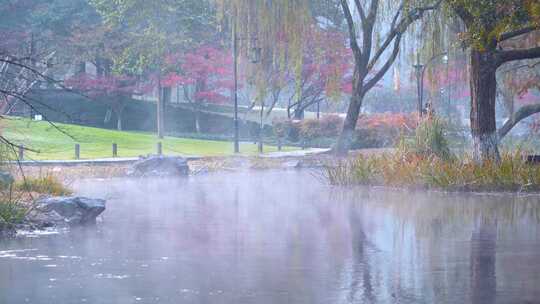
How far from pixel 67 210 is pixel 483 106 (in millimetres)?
12102

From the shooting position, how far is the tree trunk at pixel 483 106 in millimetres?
25031

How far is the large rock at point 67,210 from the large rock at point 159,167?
49.8 feet

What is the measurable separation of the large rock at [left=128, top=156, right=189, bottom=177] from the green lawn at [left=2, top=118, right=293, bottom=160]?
6.97 meters

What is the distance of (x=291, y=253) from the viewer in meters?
14.2

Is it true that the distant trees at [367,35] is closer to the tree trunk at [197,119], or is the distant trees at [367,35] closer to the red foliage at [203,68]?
the red foliage at [203,68]

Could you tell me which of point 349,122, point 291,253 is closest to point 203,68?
point 349,122

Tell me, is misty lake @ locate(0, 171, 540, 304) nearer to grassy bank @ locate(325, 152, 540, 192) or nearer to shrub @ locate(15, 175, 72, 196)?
grassy bank @ locate(325, 152, 540, 192)

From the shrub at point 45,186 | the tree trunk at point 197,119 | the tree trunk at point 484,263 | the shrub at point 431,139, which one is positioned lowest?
the tree trunk at point 484,263

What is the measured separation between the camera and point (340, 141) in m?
40.4

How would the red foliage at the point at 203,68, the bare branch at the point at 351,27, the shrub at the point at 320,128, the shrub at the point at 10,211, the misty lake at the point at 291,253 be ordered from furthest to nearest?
1. the shrub at the point at 320,128
2. the red foliage at the point at 203,68
3. the bare branch at the point at 351,27
4. the shrub at the point at 10,211
5. the misty lake at the point at 291,253

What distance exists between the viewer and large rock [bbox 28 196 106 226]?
1789cm

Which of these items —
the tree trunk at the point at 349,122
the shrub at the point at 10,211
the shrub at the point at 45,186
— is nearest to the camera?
the shrub at the point at 10,211

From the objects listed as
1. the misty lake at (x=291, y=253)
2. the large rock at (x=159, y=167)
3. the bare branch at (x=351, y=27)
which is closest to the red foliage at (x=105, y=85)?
the bare branch at (x=351, y=27)

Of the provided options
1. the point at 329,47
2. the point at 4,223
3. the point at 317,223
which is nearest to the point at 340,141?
the point at 329,47
